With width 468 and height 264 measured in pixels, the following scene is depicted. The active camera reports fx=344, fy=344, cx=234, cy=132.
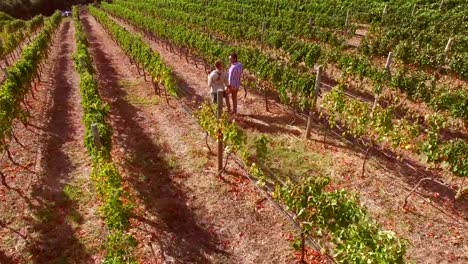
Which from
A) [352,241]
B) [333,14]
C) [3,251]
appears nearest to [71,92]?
[3,251]

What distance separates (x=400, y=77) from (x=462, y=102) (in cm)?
184

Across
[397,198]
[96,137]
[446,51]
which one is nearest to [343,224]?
[397,198]

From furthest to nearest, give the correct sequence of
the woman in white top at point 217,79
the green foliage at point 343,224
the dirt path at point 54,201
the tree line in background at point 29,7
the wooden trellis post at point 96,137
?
the tree line in background at point 29,7, the woman in white top at point 217,79, the wooden trellis post at point 96,137, the dirt path at point 54,201, the green foliage at point 343,224

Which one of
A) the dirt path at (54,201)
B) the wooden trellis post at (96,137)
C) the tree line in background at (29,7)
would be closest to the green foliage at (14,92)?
the dirt path at (54,201)

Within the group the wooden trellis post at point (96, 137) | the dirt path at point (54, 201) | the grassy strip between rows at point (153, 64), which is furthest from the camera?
the grassy strip between rows at point (153, 64)

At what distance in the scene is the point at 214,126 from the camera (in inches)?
302

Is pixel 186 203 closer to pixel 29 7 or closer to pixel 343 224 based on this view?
pixel 343 224

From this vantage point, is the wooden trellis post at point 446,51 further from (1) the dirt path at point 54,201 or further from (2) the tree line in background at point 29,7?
(2) the tree line in background at point 29,7

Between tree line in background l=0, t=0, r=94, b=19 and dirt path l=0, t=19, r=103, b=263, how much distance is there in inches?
2235

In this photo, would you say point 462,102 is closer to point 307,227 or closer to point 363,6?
point 307,227

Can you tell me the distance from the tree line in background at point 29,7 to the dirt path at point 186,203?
5921cm

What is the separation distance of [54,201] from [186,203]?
9.81ft

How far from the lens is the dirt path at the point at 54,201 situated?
6.42 m

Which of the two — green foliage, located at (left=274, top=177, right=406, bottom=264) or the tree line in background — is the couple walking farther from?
the tree line in background
